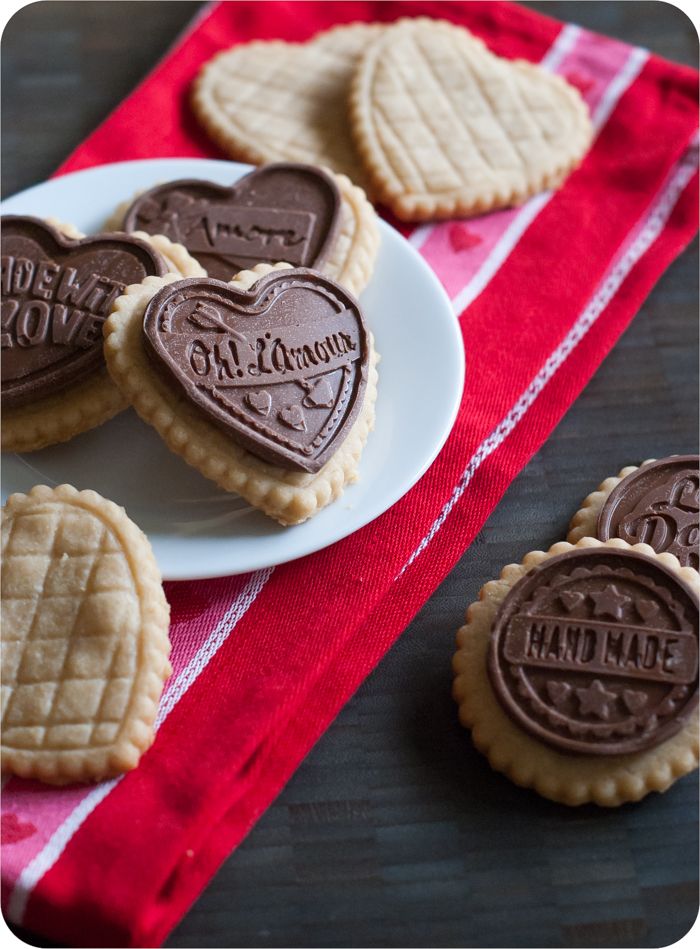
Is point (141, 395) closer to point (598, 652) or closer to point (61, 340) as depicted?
point (61, 340)

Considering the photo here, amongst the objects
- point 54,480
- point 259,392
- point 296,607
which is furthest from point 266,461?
point 54,480

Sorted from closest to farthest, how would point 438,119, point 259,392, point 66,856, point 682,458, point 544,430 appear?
point 66,856 → point 259,392 → point 682,458 → point 544,430 → point 438,119

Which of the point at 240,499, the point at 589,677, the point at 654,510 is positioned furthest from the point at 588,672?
the point at 240,499

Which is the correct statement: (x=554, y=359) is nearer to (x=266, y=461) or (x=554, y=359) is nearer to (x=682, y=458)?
(x=682, y=458)

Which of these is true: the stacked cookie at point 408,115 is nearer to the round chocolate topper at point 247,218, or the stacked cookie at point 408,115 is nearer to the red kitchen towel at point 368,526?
the red kitchen towel at point 368,526

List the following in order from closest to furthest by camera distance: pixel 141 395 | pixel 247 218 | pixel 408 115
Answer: pixel 141 395 < pixel 247 218 < pixel 408 115

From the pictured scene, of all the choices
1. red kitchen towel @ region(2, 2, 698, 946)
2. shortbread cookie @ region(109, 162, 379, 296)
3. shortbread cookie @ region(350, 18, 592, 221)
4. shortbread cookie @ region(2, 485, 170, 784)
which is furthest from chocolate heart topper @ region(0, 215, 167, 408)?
shortbread cookie @ region(350, 18, 592, 221)

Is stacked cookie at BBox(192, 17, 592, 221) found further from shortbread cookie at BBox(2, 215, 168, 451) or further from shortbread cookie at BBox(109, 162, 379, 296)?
shortbread cookie at BBox(2, 215, 168, 451)
